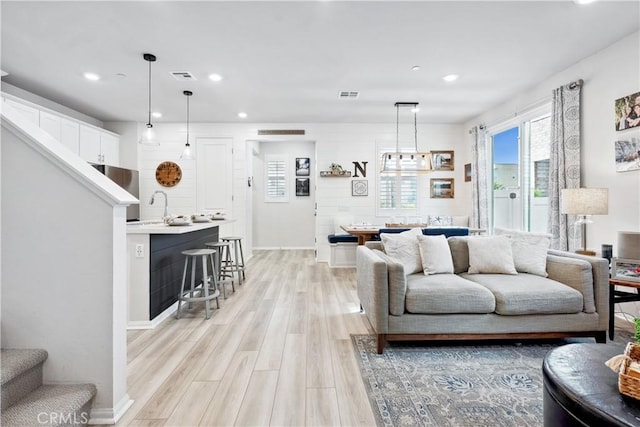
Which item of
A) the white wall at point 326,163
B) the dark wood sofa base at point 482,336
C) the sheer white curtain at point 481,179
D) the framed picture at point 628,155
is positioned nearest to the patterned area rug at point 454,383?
the dark wood sofa base at point 482,336

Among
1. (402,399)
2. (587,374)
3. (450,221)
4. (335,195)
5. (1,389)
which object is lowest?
(402,399)

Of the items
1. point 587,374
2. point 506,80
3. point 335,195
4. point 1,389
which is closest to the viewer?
point 587,374

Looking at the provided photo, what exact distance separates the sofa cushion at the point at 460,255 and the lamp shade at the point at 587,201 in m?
1.10

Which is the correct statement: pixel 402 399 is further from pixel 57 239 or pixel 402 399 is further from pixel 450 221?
pixel 450 221

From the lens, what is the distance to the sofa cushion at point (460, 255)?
10.4 feet

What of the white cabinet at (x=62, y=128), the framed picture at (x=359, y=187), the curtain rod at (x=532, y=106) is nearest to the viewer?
the curtain rod at (x=532, y=106)

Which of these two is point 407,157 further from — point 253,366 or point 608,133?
point 253,366

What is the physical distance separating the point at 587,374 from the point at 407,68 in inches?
138

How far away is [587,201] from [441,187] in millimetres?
3649

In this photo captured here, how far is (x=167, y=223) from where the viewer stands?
372 centimetres

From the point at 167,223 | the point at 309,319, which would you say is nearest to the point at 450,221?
the point at 309,319

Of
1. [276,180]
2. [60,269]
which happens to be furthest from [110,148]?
[60,269]

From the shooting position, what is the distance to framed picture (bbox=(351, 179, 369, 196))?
654 cm

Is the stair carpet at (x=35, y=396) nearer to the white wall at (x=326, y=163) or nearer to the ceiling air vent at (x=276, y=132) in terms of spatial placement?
the white wall at (x=326, y=163)
